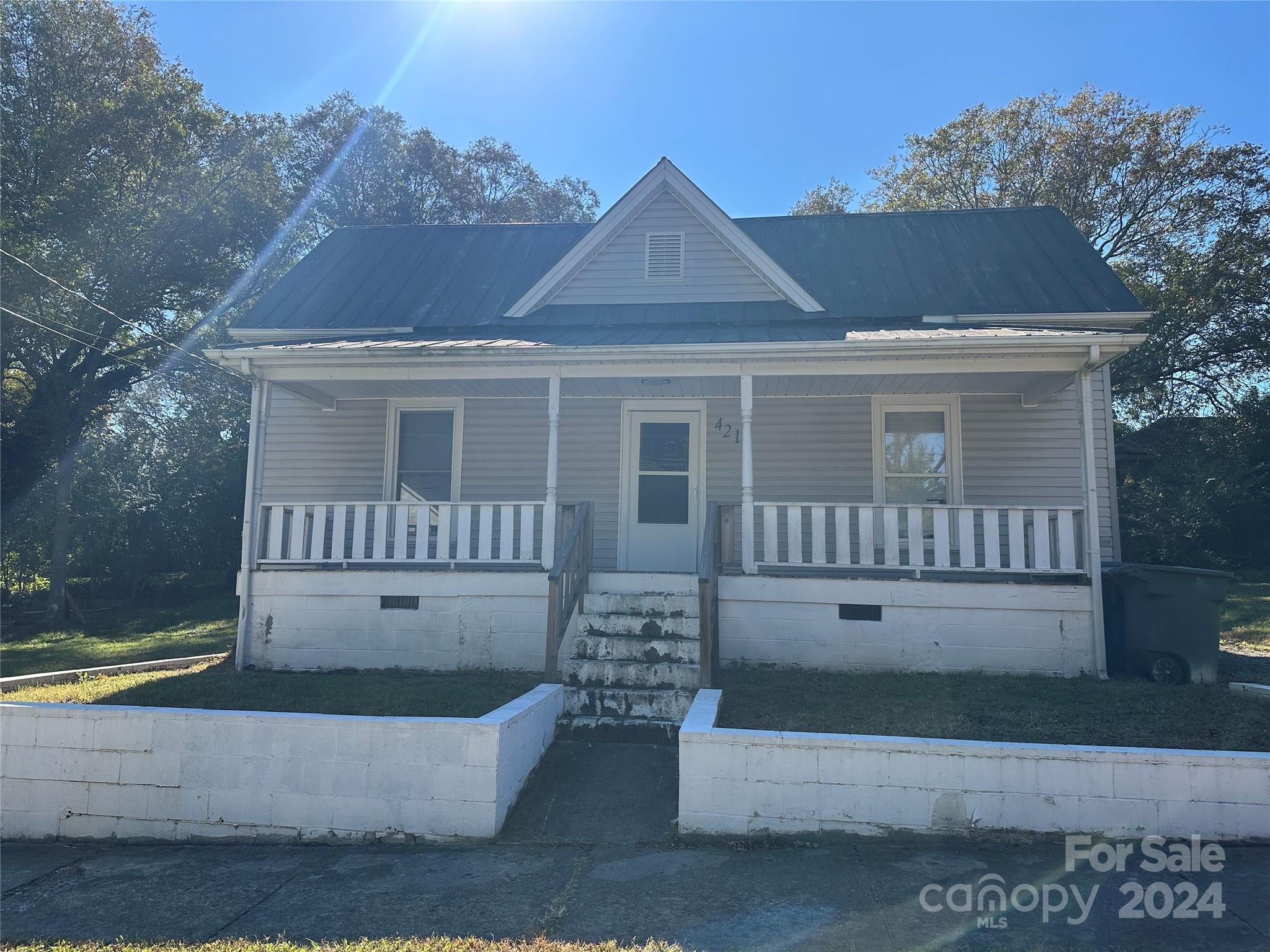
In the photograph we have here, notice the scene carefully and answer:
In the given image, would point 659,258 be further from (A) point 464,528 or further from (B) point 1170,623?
(B) point 1170,623

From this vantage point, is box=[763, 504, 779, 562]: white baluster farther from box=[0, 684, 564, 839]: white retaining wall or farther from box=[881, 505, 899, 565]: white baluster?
box=[0, 684, 564, 839]: white retaining wall

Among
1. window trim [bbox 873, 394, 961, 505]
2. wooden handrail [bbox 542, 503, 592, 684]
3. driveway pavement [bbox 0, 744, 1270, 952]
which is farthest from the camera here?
window trim [bbox 873, 394, 961, 505]

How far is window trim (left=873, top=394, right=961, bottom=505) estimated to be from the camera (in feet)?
33.9

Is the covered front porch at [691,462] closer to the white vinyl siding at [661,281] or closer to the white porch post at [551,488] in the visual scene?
the white porch post at [551,488]

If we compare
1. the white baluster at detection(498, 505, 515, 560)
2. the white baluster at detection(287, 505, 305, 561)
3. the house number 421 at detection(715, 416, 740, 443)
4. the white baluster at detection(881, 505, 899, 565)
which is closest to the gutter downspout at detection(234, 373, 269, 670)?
the white baluster at detection(287, 505, 305, 561)

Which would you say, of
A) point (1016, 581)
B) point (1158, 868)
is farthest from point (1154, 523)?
point (1158, 868)

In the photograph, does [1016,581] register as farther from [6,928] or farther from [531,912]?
[6,928]

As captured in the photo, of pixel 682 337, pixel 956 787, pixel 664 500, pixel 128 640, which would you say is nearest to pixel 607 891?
pixel 956 787

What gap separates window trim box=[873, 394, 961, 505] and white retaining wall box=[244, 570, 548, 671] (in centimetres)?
463

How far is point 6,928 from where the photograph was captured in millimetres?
4023

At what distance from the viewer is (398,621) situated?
29.0ft

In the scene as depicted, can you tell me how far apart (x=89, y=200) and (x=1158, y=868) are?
21.1 meters

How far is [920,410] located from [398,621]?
694 cm

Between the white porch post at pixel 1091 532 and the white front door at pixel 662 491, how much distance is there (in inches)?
174
